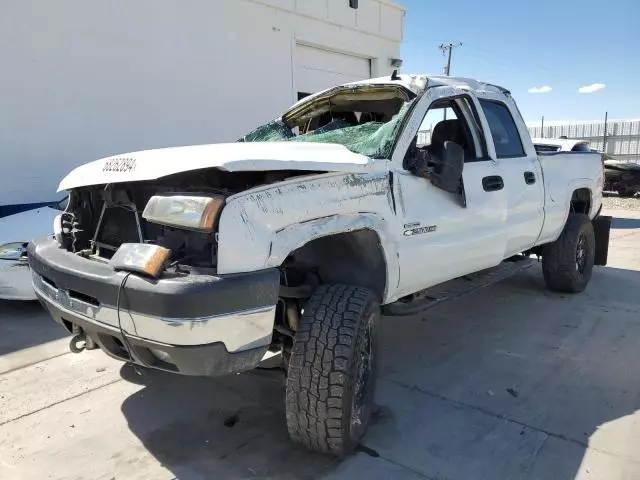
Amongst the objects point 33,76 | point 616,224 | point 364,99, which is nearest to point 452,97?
point 364,99

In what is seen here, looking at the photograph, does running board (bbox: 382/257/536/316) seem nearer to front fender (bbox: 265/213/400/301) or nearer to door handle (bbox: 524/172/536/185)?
front fender (bbox: 265/213/400/301)

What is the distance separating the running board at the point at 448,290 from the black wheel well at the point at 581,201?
1.04m

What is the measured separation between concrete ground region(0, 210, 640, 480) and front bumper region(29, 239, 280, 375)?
0.72 meters

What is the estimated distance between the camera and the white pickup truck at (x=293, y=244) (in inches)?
89.3

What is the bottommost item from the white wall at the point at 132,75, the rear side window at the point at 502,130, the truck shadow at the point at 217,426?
the truck shadow at the point at 217,426

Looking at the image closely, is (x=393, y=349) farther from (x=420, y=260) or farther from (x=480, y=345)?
(x=420, y=260)

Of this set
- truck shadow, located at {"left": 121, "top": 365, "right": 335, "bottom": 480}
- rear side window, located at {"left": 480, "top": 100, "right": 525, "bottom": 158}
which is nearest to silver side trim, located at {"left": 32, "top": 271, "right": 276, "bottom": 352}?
truck shadow, located at {"left": 121, "top": 365, "right": 335, "bottom": 480}

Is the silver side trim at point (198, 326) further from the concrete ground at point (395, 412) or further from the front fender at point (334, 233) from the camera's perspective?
the concrete ground at point (395, 412)

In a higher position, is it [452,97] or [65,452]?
[452,97]

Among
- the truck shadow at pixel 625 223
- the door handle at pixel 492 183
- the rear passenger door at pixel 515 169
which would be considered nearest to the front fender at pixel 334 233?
the door handle at pixel 492 183

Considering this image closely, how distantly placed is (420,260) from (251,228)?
1344 mm

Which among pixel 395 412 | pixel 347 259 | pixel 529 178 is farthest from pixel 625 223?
pixel 347 259

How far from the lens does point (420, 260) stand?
3285mm

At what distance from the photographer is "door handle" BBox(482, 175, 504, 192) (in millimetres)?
3854
